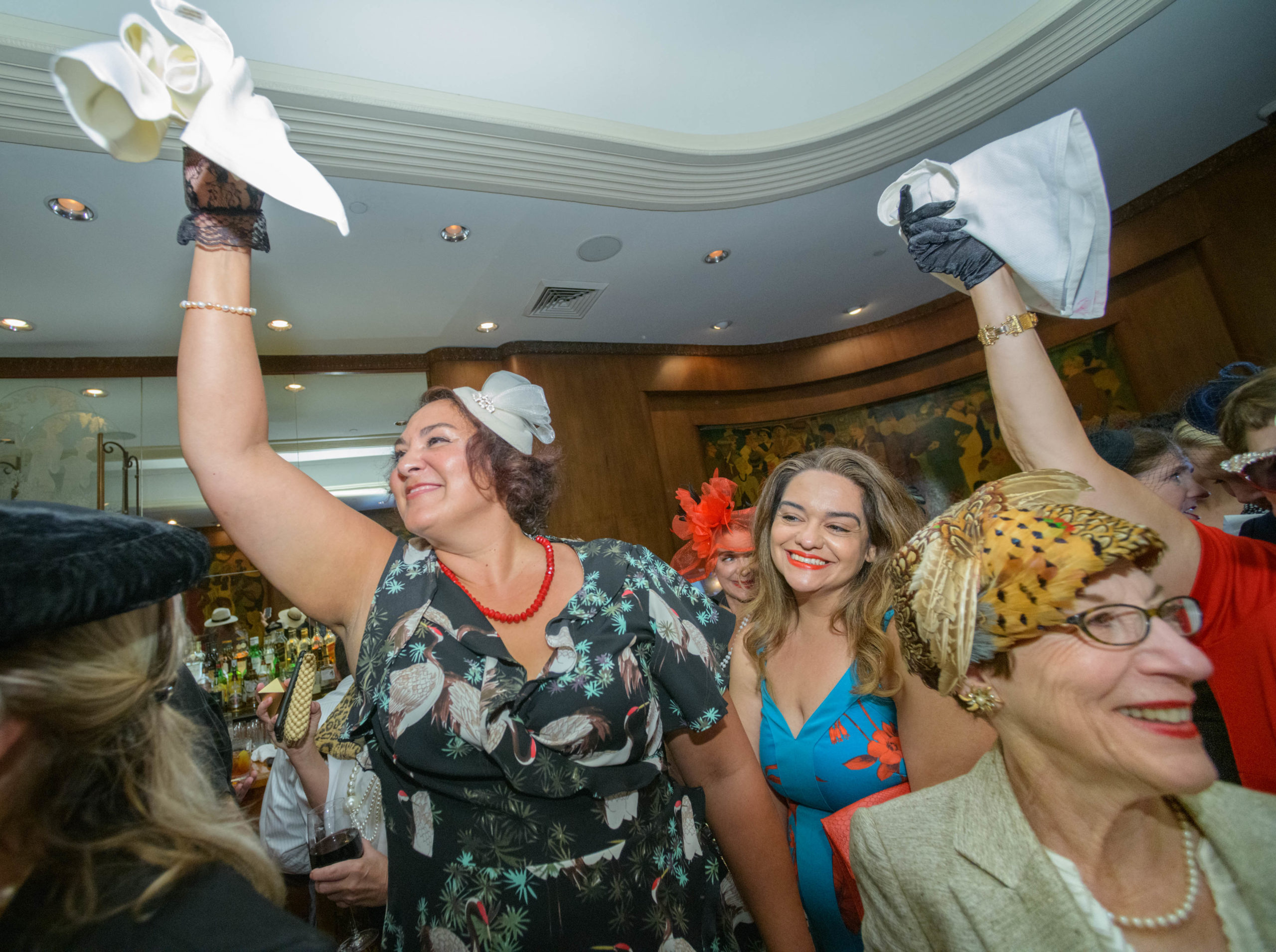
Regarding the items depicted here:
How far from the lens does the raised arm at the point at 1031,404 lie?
1.11 m

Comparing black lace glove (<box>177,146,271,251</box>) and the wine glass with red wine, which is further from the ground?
black lace glove (<box>177,146,271,251</box>)

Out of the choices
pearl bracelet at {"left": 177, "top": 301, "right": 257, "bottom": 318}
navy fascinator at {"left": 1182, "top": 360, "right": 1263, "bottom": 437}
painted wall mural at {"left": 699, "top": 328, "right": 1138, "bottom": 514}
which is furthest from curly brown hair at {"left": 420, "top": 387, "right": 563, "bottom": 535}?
painted wall mural at {"left": 699, "top": 328, "right": 1138, "bottom": 514}

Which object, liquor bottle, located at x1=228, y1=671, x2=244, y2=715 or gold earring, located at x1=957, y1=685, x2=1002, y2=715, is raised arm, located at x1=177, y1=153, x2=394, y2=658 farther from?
liquor bottle, located at x1=228, y1=671, x2=244, y2=715

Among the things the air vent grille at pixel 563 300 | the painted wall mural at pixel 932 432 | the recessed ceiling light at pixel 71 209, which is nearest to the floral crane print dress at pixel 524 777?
the recessed ceiling light at pixel 71 209

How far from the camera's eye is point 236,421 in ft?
3.05

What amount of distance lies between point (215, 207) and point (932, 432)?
6803mm

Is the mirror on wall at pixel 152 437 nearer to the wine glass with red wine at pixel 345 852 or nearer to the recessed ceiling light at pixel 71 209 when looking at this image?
the recessed ceiling light at pixel 71 209

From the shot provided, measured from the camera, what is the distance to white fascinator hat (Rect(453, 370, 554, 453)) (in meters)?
1.44

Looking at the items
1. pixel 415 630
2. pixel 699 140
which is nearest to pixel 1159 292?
pixel 699 140

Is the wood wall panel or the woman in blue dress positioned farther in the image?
the wood wall panel

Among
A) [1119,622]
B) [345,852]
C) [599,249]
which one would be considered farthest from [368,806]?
[599,249]

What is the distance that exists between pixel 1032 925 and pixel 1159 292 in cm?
584

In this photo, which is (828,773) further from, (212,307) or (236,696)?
(236,696)

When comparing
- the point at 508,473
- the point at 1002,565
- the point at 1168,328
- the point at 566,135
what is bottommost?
the point at 1002,565
